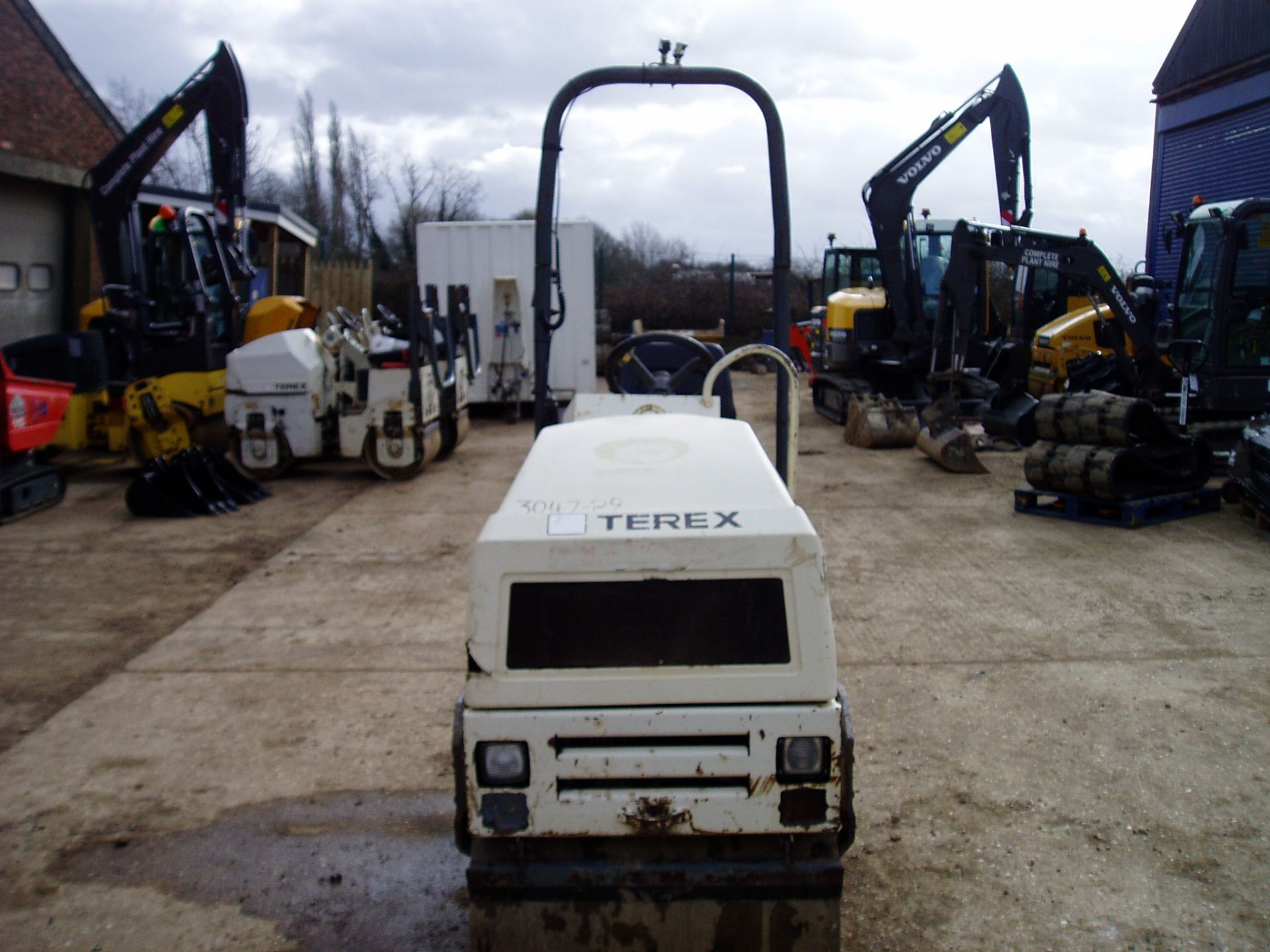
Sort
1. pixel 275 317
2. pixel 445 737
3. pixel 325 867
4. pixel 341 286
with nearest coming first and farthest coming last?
pixel 325 867 < pixel 445 737 < pixel 275 317 < pixel 341 286

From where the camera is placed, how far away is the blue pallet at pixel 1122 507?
8.34 m

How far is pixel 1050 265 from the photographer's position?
11.6 meters

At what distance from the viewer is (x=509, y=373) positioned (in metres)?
15.3

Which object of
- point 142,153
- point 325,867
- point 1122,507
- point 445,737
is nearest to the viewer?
point 325,867

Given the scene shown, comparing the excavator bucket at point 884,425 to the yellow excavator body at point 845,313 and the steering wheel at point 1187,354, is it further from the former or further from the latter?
the steering wheel at point 1187,354

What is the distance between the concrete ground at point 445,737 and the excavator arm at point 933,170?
22.0ft

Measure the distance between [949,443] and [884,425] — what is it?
1.68 meters

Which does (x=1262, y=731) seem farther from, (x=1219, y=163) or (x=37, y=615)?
(x=1219, y=163)

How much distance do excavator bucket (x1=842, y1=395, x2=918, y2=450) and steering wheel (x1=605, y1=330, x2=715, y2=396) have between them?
7.84 meters

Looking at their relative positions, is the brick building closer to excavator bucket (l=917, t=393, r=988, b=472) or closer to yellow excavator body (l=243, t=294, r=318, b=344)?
yellow excavator body (l=243, t=294, r=318, b=344)

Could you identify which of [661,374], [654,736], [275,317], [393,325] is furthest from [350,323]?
[654,736]

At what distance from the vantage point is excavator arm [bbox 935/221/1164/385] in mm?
11438

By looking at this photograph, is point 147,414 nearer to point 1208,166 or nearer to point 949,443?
point 949,443

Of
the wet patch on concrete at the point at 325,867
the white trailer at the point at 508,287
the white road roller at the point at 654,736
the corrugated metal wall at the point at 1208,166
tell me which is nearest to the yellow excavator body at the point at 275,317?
the white trailer at the point at 508,287
